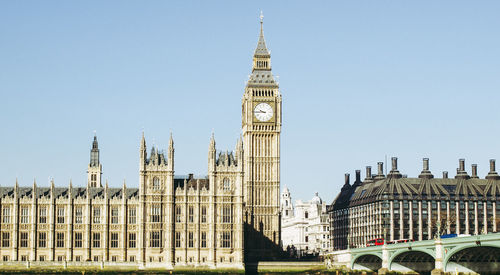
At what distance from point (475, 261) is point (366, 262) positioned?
2725 cm

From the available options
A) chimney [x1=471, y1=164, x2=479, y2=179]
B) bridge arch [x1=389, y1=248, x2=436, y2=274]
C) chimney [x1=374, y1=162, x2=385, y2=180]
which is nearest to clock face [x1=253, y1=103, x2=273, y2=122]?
bridge arch [x1=389, y1=248, x2=436, y2=274]

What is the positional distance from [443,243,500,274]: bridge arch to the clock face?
46714mm

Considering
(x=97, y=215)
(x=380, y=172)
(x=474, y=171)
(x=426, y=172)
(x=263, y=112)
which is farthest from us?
(x=380, y=172)

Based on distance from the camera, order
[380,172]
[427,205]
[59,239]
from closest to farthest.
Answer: [59,239] < [427,205] < [380,172]

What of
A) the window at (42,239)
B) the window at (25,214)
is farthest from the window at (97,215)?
the window at (25,214)

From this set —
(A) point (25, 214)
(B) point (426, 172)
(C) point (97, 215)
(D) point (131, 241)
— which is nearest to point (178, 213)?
(D) point (131, 241)

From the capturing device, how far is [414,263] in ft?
474

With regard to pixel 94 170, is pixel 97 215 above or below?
below

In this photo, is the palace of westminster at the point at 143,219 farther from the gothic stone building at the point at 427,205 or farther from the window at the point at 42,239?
the gothic stone building at the point at 427,205

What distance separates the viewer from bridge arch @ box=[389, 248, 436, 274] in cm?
14250

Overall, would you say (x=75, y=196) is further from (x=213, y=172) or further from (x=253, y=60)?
(x=253, y=60)

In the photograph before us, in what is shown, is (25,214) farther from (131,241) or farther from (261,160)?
(261,160)

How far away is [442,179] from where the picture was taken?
191m

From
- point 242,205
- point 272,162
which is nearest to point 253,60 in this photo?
point 272,162
